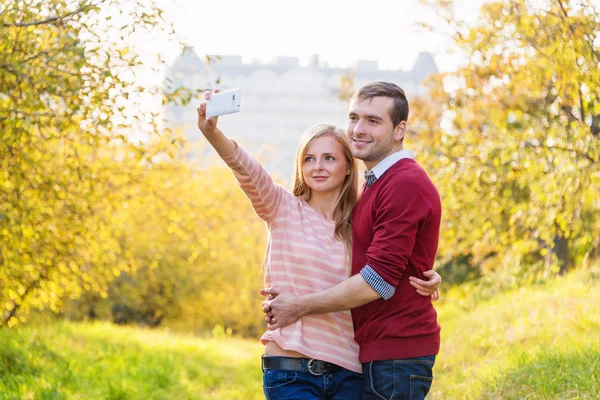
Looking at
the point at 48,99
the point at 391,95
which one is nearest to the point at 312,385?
the point at 391,95

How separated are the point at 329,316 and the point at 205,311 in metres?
16.7

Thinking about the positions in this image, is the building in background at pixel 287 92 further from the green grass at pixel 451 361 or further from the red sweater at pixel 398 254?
the red sweater at pixel 398 254

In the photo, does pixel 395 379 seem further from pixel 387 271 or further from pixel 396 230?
pixel 396 230

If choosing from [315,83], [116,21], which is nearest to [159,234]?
[116,21]

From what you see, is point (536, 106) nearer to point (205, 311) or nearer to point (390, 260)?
point (390, 260)

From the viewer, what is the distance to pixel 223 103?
2.91 m

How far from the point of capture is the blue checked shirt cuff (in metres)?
2.94

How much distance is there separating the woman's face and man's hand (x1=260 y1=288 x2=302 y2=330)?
1.63ft

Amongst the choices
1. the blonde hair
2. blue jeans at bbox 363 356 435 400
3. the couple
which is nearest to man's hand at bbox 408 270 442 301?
the couple

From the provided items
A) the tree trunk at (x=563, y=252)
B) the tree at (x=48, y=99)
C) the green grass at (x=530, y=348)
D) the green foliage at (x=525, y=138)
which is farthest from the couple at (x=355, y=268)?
the tree trunk at (x=563, y=252)

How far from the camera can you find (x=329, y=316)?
3168mm

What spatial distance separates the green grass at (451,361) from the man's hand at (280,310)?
74.2 inches

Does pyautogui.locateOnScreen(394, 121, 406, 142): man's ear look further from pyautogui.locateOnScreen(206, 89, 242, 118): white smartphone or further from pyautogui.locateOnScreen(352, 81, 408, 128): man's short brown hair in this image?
pyautogui.locateOnScreen(206, 89, 242, 118): white smartphone

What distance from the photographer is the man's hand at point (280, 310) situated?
3.08m
